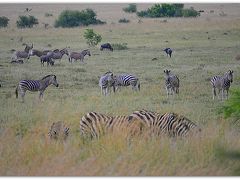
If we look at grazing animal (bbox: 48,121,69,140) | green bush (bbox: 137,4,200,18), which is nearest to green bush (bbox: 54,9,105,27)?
green bush (bbox: 137,4,200,18)

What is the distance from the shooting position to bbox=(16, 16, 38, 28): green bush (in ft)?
30.7

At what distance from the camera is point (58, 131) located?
8797 mm

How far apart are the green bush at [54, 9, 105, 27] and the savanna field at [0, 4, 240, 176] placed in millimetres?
93

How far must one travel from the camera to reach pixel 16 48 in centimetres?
941

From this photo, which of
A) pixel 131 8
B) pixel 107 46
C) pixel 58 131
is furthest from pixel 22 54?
pixel 131 8

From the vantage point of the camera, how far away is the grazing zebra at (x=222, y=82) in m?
8.95

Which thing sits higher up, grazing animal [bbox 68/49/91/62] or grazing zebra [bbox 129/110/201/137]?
grazing animal [bbox 68/49/91/62]

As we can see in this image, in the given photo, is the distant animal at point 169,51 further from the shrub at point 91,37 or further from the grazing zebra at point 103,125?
the grazing zebra at point 103,125

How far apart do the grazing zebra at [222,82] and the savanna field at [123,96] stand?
0.09 m

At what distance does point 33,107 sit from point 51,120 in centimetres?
37

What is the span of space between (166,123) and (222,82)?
1.08 m

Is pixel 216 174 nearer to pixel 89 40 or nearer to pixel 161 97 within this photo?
pixel 161 97

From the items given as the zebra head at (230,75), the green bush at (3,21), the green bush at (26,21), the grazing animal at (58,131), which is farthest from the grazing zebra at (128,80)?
the green bush at (3,21)

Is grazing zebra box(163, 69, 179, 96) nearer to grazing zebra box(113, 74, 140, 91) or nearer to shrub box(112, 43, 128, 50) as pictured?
grazing zebra box(113, 74, 140, 91)
